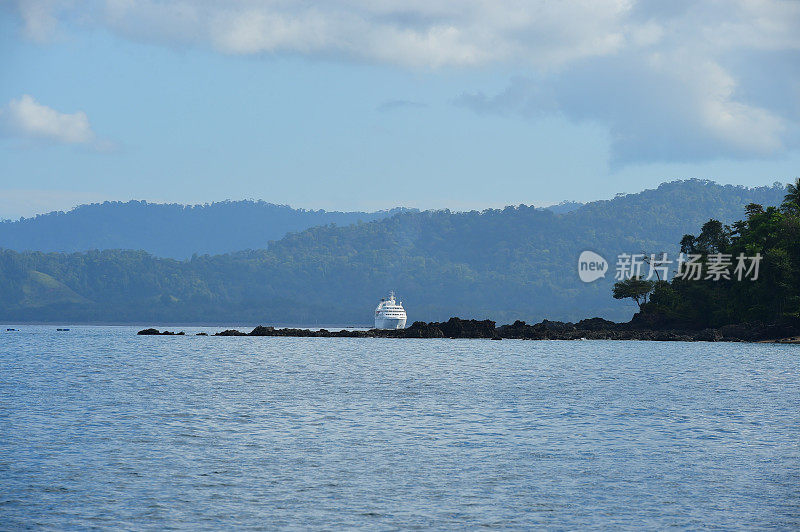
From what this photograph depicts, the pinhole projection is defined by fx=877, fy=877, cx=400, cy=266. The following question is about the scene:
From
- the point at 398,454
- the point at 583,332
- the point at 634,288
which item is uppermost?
the point at 634,288

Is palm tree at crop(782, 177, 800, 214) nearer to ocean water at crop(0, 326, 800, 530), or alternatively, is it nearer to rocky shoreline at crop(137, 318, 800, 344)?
rocky shoreline at crop(137, 318, 800, 344)

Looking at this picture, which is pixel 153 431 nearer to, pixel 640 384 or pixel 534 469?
pixel 534 469

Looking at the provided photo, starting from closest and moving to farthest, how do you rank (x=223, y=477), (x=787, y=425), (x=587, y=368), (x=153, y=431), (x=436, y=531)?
(x=436, y=531) < (x=223, y=477) < (x=153, y=431) < (x=787, y=425) < (x=587, y=368)

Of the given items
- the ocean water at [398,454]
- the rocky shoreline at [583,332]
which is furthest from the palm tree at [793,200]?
the ocean water at [398,454]

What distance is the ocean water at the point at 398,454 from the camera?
2117cm

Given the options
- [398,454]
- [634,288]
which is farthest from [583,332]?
[398,454]

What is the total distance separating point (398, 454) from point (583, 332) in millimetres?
131971

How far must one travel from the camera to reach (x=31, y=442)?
31.4m

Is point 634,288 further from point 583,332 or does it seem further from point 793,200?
point 793,200

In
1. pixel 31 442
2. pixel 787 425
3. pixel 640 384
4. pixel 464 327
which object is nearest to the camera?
pixel 31 442

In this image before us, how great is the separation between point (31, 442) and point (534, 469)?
1793 cm

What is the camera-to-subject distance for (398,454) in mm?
29188

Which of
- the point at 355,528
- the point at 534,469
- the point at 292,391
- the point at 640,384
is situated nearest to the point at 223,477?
the point at 355,528

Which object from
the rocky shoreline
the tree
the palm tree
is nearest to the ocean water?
the rocky shoreline
